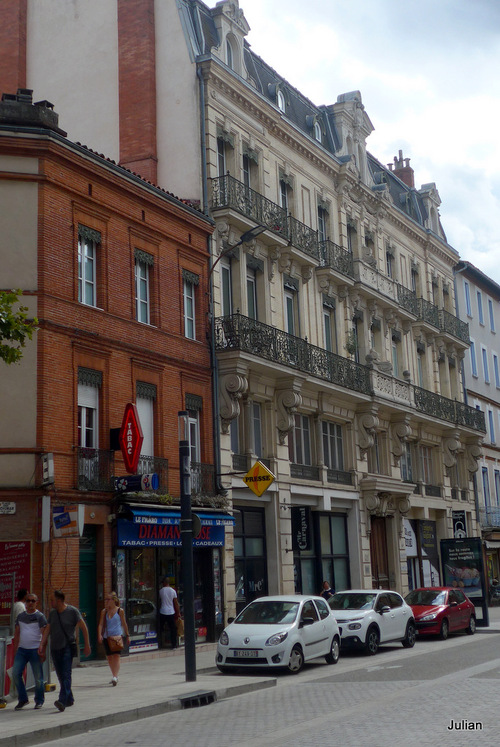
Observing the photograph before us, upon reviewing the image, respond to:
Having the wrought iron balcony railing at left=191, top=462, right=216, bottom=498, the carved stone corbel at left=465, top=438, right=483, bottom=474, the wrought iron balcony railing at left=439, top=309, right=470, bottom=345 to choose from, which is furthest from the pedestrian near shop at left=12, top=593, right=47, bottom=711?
the carved stone corbel at left=465, top=438, right=483, bottom=474

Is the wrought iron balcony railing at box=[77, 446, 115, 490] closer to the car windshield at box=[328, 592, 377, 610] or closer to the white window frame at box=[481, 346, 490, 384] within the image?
the car windshield at box=[328, 592, 377, 610]

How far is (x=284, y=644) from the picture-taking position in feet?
57.9

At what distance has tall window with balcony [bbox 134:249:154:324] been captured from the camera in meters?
23.6

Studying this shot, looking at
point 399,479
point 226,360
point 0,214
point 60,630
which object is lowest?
point 60,630

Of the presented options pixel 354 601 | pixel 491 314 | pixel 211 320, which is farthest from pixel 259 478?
pixel 491 314

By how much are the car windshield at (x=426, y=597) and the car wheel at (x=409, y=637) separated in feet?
7.40

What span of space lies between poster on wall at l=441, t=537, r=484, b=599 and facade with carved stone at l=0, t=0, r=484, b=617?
327 centimetres

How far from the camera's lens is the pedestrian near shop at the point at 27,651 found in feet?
45.3

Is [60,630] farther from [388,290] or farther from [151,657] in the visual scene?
[388,290]

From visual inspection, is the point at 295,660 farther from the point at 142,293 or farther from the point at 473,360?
the point at 473,360

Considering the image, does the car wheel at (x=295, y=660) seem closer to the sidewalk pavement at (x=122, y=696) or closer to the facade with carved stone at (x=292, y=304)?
the sidewalk pavement at (x=122, y=696)

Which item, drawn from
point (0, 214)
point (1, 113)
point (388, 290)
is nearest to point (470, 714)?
point (0, 214)

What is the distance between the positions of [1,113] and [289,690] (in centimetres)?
1318

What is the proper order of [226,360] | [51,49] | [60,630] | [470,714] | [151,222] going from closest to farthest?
[470,714], [60,630], [151,222], [226,360], [51,49]
